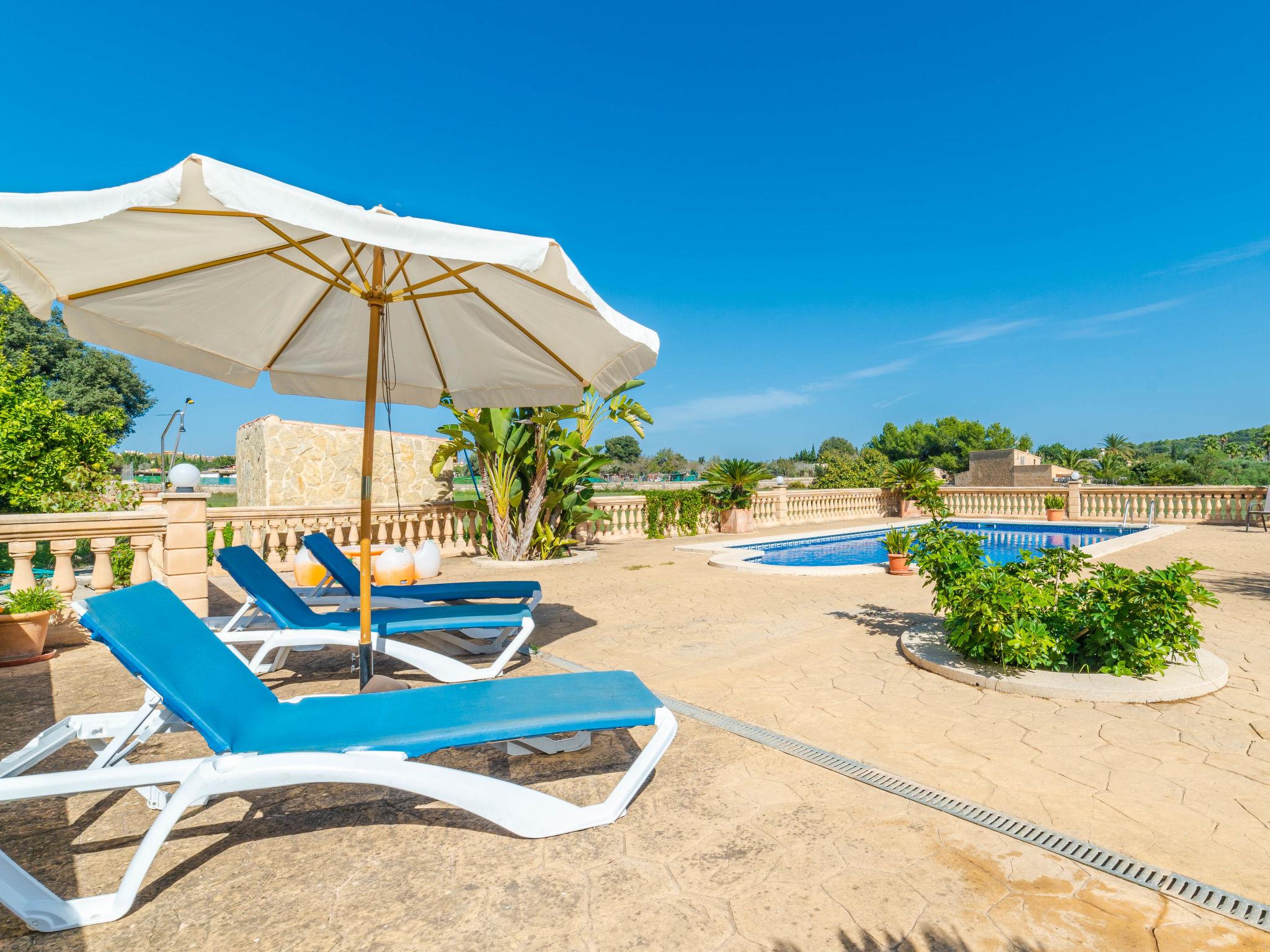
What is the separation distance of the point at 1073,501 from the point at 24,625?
23.5 m

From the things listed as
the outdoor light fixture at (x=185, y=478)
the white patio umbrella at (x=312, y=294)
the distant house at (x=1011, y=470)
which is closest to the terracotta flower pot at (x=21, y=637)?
the outdoor light fixture at (x=185, y=478)

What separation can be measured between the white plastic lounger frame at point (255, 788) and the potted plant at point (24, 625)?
11.2ft

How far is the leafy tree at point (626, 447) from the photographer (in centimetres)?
10446

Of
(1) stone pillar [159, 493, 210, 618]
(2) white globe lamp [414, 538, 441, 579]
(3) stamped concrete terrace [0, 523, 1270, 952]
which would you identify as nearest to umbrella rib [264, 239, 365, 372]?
(1) stone pillar [159, 493, 210, 618]

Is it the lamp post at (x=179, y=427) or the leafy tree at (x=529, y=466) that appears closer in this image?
the leafy tree at (x=529, y=466)

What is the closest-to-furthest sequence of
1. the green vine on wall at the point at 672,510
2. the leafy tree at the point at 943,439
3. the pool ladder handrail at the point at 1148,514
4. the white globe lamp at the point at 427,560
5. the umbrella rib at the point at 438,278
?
1. the umbrella rib at the point at 438,278
2. the white globe lamp at the point at 427,560
3. the green vine on wall at the point at 672,510
4. the pool ladder handrail at the point at 1148,514
5. the leafy tree at the point at 943,439

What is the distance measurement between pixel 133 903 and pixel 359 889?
729mm

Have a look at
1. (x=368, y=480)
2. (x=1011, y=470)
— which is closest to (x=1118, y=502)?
(x=368, y=480)

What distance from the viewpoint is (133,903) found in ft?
7.27

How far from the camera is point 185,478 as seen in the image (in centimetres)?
606

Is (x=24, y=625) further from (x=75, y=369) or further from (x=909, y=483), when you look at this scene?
(x=75, y=369)

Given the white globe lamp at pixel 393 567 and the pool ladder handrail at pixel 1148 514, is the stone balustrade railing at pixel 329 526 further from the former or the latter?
the pool ladder handrail at pixel 1148 514

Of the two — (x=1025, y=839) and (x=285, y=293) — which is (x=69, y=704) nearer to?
(x=285, y=293)

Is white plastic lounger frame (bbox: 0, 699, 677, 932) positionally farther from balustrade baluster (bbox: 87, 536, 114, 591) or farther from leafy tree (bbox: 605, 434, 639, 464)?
leafy tree (bbox: 605, 434, 639, 464)
